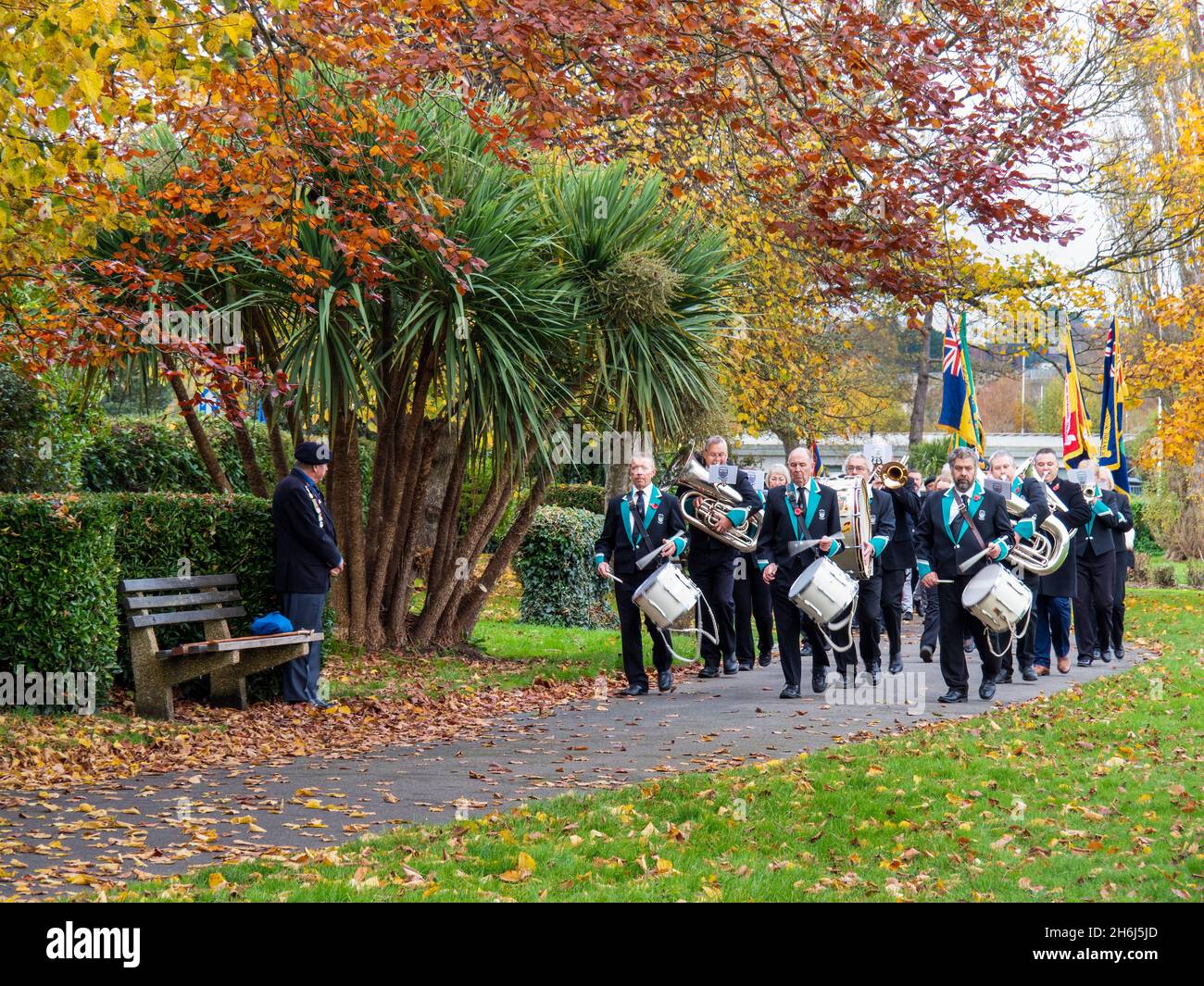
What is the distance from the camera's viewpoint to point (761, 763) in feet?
27.8

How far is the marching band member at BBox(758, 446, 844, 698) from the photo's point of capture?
11992 millimetres

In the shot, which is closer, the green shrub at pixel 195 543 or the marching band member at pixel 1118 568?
the green shrub at pixel 195 543

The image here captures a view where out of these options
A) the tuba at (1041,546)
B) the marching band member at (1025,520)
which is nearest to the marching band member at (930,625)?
the marching band member at (1025,520)

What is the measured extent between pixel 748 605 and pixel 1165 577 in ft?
58.8

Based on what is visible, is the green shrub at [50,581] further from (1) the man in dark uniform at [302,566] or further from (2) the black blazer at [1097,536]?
(2) the black blazer at [1097,536]

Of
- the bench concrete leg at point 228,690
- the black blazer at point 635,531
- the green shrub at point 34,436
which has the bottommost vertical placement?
the bench concrete leg at point 228,690

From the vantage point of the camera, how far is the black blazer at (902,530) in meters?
14.0

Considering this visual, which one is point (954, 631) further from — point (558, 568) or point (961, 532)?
point (558, 568)

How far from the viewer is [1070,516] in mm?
14430

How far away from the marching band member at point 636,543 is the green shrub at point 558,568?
219 inches

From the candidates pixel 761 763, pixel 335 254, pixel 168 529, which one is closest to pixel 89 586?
pixel 168 529

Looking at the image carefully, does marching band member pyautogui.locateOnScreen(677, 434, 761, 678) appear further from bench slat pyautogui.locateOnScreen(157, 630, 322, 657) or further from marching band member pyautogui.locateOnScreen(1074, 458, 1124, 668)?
bench slat pyautogui.locateOnScreen(157, 630, 322, 657)
